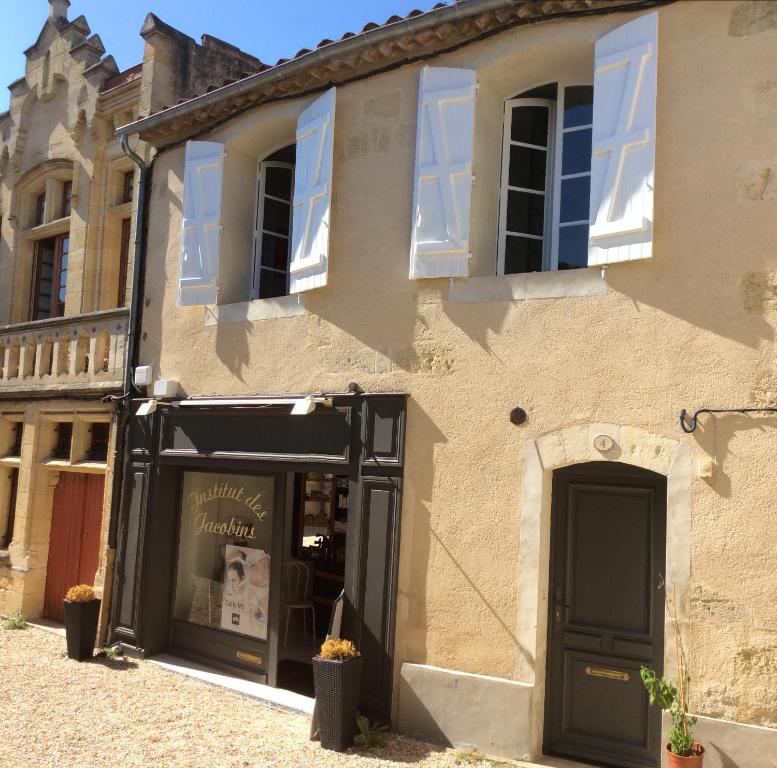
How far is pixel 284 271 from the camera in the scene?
7.90 meters

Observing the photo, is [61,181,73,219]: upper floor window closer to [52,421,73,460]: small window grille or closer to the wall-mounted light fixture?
[52,421,73,460]: small window grille

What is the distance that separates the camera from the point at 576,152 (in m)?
5.92

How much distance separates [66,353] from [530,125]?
5.90 metres

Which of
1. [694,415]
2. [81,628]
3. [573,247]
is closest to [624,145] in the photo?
[573,247]

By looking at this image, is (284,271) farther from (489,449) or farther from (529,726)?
(529,726)

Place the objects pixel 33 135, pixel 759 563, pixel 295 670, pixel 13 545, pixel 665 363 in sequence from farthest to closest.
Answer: pixel 33 135 < pixel 13 545 < pixel 295 670 < pixel 665 363 < pixel 759 563

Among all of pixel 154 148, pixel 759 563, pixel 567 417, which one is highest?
pixel 154 148

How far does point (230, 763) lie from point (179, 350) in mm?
3974

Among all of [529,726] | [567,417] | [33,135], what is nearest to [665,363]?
[567,417]

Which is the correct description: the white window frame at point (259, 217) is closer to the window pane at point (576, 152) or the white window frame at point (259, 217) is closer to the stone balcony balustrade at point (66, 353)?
the stone balcony balustrade at point (66, 353)

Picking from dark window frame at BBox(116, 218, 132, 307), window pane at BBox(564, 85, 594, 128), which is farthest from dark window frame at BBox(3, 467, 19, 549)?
window pane at BBox(564, 85, 594, 128)

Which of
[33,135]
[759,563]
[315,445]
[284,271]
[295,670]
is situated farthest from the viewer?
[33,135]

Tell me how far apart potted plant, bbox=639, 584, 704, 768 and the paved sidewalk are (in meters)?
1.21

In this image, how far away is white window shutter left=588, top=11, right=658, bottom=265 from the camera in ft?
16.7
